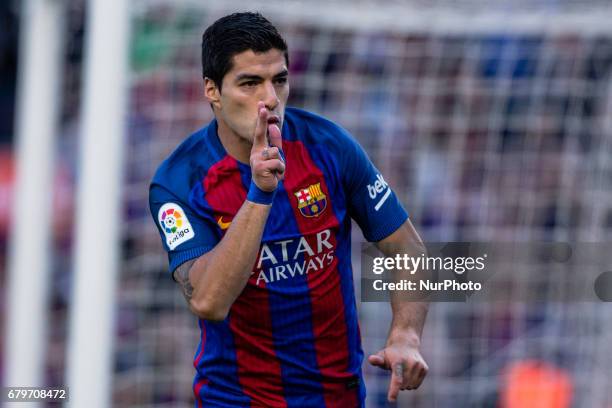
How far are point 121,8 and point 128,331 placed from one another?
6.84ft

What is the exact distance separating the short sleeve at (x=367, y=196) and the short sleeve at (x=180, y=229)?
0.39 metres

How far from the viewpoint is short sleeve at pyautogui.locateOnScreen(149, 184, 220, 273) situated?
8.77 ft

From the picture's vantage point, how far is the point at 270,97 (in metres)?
2.55

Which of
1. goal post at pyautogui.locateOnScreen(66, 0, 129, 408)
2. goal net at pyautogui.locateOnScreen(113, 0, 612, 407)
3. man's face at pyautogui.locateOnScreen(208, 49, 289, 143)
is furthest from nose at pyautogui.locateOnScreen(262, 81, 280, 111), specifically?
goal net at pyautogui.locateOnScreen(113, 0, 612, 407)

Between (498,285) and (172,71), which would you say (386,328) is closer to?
(498,285)

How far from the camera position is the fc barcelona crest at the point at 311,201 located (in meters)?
2.73

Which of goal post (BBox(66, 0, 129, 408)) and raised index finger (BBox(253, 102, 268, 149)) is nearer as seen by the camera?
raised index finger (BBox(253, 102, 268, 149))

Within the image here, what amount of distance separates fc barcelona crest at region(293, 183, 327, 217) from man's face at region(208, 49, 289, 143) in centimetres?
21

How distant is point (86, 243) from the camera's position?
381cm

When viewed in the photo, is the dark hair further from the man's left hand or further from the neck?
the man's left hand

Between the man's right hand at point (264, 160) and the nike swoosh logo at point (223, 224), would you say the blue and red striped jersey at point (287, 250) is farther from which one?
the man's right hand at point (264, 160)

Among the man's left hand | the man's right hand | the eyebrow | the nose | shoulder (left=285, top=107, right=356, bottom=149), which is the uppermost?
the eyebrow

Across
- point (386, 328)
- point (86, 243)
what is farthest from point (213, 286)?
point (386, 328)

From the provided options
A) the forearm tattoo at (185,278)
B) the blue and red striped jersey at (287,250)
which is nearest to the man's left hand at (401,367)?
the blue and red striped jersey at (287,250)
